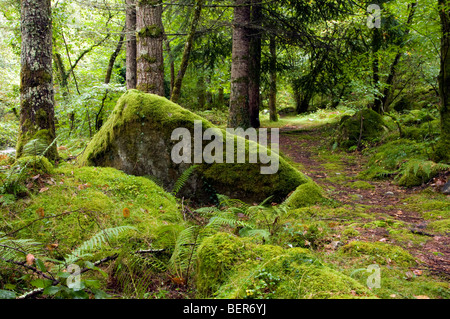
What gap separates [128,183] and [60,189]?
1012 mm

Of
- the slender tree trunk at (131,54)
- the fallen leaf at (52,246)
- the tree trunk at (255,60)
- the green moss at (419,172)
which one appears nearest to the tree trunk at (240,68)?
the tree trunk at (255,60)

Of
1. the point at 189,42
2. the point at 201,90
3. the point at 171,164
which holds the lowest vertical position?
the point at 171,164

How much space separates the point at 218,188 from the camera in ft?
17.3

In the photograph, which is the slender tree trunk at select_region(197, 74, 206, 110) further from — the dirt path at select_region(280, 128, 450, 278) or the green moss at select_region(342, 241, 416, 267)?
the green moss at select_region(342, 241, 416, 267)

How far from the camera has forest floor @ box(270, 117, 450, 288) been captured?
9.70 ft

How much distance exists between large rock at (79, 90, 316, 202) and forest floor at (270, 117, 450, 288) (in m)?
1.22

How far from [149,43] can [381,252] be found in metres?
6.40

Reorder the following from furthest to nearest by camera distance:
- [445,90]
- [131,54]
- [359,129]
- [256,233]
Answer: [131,54] → [359,129] → [445,90] → [256,233]

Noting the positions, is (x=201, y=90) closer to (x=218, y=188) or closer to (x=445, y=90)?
Result: (x=218, y=188)

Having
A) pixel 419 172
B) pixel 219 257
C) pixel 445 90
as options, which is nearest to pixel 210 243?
pixel 219 257

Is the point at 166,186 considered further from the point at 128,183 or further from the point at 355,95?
the point at 355,95

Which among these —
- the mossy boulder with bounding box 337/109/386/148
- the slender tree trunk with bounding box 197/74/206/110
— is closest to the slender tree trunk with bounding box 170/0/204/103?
the mossy boulder with bounding box 337/109/386/148

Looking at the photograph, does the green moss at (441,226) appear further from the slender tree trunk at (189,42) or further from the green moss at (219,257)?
the slender tree trunk at (189,42)

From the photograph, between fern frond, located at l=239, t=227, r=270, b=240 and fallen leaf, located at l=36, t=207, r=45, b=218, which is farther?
fallen leaf, located at l=36, t=207, r=45, b=218
